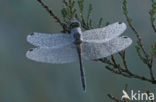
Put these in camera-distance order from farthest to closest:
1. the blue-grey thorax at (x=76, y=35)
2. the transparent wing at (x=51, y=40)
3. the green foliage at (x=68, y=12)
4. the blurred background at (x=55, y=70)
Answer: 1. the blurred background at (x=55, y=70)
2. the green foliage at (x=68, y=12)
3. the transparent wing at (x=51, y=40)
4. the blue-grey thorax at (x=76, y=35)

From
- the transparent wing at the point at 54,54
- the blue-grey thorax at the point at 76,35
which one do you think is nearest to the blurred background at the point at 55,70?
the transparent wing at the point at 54,54

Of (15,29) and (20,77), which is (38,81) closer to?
(20,77)

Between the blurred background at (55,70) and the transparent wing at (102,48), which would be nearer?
the transparent wing at (102,48)

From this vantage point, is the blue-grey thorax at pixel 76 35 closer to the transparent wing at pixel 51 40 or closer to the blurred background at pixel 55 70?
the transparent wing at pixel 51 40

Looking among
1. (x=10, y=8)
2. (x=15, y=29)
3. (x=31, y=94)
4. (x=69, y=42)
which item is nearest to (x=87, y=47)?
(x=69, y=42)

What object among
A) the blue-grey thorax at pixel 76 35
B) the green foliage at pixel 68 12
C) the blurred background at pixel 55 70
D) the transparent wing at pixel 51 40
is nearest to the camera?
the blue-grey thorax at pixel 76 35

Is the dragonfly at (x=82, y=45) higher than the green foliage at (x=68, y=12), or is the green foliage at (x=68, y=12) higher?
the green foliage at (x=68, y=12)

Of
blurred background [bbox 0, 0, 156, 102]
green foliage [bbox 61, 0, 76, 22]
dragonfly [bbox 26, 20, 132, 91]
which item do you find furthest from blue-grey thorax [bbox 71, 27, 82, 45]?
blurred background [bbox 0, 0, 156, 102]
